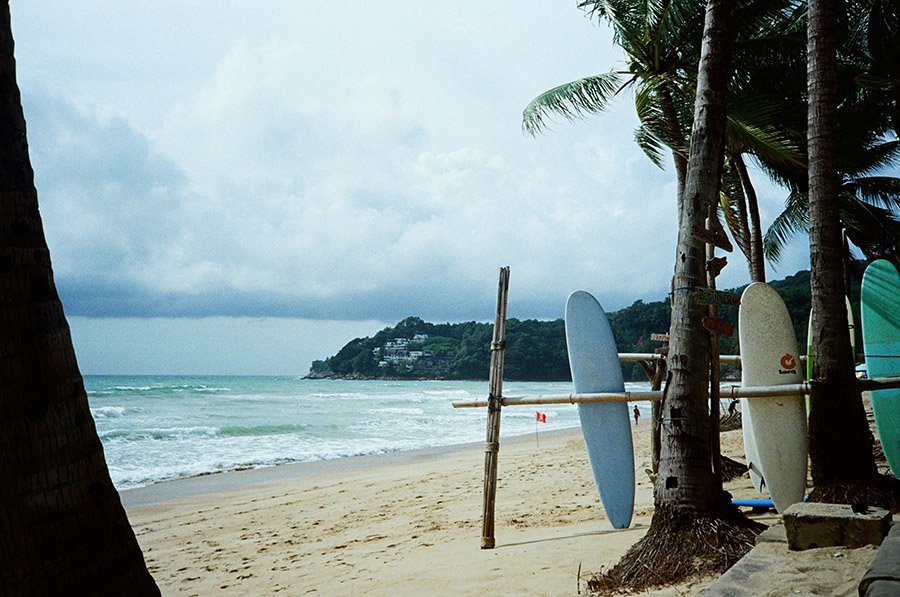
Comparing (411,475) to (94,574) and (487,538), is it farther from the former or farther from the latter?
(94,574)

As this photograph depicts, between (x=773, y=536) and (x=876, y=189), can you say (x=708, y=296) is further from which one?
(x=876, y=189)

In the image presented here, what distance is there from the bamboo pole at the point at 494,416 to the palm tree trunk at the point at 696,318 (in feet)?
4.90

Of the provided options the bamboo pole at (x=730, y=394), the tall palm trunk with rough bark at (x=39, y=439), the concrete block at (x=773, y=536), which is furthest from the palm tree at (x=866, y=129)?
the tall palm trunk with rough bark at (x=39, y=439)

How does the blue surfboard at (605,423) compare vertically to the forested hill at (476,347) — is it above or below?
below

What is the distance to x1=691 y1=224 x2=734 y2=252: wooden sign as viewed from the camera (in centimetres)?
467

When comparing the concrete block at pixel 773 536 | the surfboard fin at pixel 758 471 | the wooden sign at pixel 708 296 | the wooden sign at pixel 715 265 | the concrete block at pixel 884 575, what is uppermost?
the wooden sign at pixel 715 265

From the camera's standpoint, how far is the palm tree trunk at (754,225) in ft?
35.8

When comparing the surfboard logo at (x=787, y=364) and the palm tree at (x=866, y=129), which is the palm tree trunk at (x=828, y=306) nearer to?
the surfboard logo at (x=787, y=364)

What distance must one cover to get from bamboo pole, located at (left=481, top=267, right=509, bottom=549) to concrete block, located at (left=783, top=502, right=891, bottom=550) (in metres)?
2.46

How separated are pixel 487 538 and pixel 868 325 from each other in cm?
388

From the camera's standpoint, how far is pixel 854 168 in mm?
12445

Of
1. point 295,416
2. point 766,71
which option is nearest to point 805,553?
point 766,71

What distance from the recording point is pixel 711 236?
4.70 metres

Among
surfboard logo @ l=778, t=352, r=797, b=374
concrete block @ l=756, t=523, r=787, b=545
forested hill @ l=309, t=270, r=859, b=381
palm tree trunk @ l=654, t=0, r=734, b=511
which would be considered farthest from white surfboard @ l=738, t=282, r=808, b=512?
forested hill @ l=309, t=270, r=859, b=381
